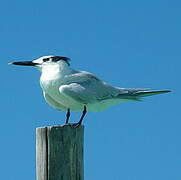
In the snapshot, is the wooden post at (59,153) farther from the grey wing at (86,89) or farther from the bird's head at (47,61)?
the bird's head at (47,61)

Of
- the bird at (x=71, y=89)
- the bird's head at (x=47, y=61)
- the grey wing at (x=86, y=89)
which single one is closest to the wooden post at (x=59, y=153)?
the bird at (x=71, y=89)

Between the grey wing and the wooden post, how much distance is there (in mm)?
1590

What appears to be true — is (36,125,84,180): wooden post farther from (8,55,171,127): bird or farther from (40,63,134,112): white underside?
(40,63,134,112): white underside

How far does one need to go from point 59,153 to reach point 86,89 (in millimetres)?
2178

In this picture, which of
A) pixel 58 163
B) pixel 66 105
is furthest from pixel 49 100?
pixel 58 163

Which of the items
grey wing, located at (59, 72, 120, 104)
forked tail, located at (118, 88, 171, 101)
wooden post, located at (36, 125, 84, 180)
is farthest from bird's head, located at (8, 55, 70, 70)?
wooden post, located at (36, 125, 84, 180)

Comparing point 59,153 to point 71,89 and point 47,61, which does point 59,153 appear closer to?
point 71,89

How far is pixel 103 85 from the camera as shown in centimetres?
871

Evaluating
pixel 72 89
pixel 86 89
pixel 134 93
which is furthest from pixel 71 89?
pixel 134 93

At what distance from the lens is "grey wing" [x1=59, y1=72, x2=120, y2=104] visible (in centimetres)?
802

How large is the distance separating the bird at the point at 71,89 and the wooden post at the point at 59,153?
131 cm

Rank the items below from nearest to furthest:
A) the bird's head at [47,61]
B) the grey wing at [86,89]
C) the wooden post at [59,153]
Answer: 1. the wooden post at [59,153]
2. the grey wing at [86,89]
3. the bird's head at [47,61]

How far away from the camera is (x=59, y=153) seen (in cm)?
630

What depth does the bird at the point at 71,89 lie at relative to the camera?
8.08 meters
